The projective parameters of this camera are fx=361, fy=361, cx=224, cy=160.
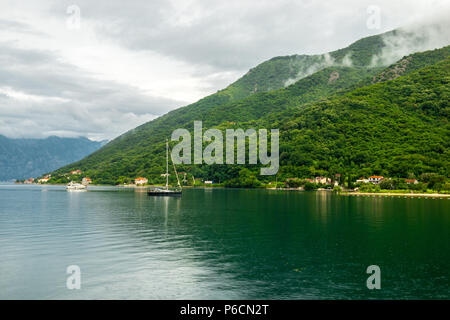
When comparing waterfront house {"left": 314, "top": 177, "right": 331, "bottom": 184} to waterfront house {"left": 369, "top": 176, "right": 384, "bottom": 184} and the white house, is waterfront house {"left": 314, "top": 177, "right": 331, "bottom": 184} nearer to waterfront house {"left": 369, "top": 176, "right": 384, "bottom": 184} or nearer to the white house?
the white house

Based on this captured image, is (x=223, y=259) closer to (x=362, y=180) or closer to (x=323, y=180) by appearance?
(x=362, y=180)

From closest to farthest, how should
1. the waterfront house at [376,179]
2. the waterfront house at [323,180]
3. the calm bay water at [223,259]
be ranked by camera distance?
the calm bay water at [223,259], the waterfront house at [376,179], the waterfront house at [323,180]

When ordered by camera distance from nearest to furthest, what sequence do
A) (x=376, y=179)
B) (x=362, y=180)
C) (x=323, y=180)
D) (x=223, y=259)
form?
(x=223, y=259) → (x=376, y=179) → (x=362, y=180) → (x=323, y=180)

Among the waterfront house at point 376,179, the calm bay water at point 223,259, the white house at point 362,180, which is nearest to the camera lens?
the calm bay water at point 223,259

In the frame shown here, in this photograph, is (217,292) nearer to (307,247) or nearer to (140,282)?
(140,282)

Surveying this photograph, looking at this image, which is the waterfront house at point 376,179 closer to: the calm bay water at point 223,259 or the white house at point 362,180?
the white house at point 362,180

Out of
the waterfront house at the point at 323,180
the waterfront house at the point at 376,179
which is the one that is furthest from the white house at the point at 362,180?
the waterfront house at the point at 323,180

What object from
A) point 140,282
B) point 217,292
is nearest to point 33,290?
→ point 140,282

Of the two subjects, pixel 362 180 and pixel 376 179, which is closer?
pixel 376 179

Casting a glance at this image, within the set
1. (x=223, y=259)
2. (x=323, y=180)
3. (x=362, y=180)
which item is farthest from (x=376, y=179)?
(x=223, y=259)

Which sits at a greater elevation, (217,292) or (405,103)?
(405,103)

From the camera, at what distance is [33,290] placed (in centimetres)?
1923

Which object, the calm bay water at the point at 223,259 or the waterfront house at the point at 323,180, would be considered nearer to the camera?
the calm bay water at the point at 223,259
